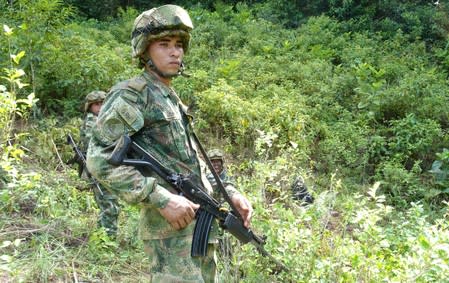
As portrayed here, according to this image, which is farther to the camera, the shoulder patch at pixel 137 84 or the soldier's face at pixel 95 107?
the soldier's face at pixel 95 107

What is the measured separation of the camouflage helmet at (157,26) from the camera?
2633 millimetres

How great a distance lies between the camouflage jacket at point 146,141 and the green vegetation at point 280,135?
110cm

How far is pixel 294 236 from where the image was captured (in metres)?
3.73

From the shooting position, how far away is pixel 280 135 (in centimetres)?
733

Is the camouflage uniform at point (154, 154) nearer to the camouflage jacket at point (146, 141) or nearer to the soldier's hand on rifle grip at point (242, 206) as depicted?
the camouflage jacket at point (146, 141)

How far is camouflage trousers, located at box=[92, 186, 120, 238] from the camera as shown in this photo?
16.5 feet

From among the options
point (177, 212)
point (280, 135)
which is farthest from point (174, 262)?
point (280, 135)

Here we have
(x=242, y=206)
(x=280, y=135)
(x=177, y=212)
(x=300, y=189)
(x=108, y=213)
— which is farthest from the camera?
(x=280, y=135)

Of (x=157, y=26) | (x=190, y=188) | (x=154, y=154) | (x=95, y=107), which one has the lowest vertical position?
(x=95, y=107)

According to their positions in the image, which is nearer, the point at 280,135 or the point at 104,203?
the point at 104,203

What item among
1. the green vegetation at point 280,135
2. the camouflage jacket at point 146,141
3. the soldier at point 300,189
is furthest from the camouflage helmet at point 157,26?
the soldier at point 300,189

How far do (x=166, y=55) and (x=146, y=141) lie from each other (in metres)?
0.46

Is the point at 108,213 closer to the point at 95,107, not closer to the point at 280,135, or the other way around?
the point at 95,107

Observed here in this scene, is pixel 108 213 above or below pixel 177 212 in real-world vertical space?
below
